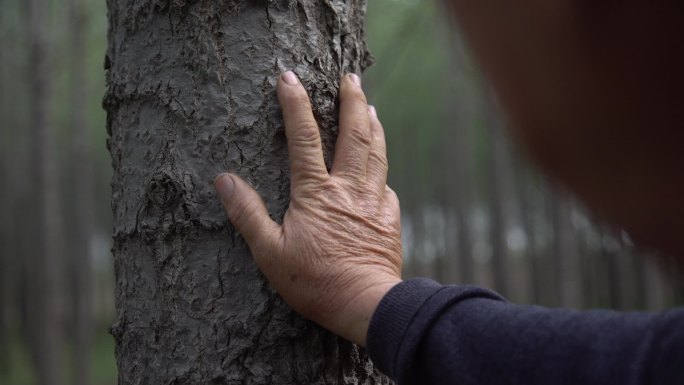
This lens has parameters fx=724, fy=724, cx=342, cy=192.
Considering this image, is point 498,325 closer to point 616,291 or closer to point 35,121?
point 35,121

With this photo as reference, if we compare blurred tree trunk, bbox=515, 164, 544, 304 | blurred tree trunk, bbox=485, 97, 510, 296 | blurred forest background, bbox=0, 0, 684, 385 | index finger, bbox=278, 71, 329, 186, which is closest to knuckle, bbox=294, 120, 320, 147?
index finger, bbox=278, 71, 329, 186

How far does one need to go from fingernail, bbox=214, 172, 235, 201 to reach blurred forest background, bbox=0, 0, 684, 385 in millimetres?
Result: 3456

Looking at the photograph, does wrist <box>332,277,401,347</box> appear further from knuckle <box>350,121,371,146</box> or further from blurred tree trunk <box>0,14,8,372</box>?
blurred tree trunk <box>0,14,8,372</box>

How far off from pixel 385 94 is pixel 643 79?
2117cm

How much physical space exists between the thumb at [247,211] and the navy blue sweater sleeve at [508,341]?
33 centimetres

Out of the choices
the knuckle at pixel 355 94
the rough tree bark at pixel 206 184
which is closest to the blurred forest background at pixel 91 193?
the knuckle at pixel 355 94

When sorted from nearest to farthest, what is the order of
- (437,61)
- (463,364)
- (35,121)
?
(463,364), (35,121), (437,61)

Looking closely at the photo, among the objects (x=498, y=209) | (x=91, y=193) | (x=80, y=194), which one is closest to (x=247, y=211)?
(x=80, y=194)

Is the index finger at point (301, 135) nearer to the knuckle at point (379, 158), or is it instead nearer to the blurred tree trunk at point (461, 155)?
the knuckle at point (379, 158)

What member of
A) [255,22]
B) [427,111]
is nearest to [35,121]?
[255,22]

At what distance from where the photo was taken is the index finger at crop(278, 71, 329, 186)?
5.59 feet

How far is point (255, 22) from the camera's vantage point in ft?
6.01

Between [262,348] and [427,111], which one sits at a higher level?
[262,348]

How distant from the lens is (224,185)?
1717 mm
